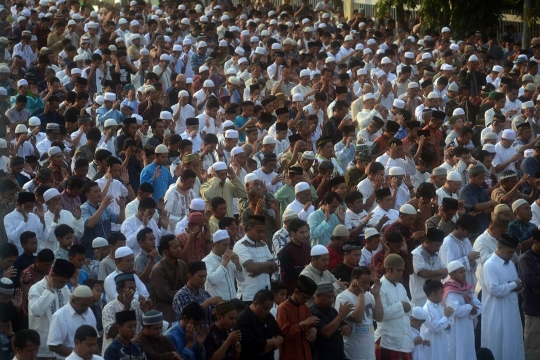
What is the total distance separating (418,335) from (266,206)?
280 cm

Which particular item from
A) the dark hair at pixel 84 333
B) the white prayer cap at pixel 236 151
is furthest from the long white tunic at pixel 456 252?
the dark hair at pixel 84 333

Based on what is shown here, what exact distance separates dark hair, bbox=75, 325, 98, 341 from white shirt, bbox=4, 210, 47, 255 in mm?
3458

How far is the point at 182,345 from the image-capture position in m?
9.98

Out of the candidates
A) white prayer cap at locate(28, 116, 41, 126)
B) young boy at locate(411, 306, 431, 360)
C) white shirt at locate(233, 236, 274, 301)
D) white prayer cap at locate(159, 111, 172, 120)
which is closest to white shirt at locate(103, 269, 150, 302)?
white shirt at locate(233, 236, 274, 301)

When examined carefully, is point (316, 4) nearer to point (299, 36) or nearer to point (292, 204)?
point (299, 36)

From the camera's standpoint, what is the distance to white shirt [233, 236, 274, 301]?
11875 millimetres

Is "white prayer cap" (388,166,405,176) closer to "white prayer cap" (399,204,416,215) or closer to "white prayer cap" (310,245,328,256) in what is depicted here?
"white prayer cap" (399,204,416,215)

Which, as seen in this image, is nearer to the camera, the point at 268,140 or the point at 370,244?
the point at 370,244

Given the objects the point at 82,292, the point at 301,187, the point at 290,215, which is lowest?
the point at 301,187

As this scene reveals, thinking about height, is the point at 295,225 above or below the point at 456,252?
above

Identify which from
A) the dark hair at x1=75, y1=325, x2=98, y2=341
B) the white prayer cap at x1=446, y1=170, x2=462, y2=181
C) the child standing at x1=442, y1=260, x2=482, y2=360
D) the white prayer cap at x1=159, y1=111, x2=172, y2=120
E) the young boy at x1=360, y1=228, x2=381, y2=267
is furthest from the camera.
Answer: the white prayer cap at x1=159, y1=111, x2=172, y2=120

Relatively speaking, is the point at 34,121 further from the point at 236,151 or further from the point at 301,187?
the point at 301,187

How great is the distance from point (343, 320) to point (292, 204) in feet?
9.55

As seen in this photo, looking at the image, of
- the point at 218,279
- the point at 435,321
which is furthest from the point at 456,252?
the point at 218,279
